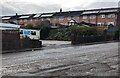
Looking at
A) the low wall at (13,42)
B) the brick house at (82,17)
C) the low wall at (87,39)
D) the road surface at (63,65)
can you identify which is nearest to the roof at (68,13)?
the brick house at (82,17)

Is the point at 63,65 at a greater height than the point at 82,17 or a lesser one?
lesser

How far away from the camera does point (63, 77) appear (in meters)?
8.53

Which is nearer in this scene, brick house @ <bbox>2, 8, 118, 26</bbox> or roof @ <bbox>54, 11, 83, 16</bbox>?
brick house @ <bbox>2, 8, 118, 26</bbox>

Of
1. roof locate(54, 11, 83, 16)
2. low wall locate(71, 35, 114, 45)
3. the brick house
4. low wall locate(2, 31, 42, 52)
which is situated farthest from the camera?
roof locate(54, 11, 83, 16)

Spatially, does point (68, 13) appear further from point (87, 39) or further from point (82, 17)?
point (87, 39)

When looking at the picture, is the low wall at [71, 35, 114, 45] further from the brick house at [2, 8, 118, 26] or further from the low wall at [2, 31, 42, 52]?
the brick house at [2, 8, 118, 26]

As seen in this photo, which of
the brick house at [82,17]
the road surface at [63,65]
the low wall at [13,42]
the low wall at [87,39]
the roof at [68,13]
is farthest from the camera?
the roof at [68,13]

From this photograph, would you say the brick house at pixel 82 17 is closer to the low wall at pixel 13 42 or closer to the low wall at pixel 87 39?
the low wall at pixel 87 39

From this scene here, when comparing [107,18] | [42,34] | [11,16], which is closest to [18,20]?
[11,16]

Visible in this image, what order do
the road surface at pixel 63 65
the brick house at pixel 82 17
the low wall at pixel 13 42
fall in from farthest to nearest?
the brick house at pixel 82 17
the low wall at pixel 13 42
the road surface at pixel 63 65

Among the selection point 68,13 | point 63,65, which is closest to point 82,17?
point 68,13

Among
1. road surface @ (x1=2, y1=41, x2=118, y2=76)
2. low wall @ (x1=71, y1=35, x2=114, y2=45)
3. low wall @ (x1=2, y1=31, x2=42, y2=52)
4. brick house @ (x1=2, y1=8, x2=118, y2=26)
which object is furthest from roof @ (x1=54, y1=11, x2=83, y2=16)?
road surface @ (x1=2, y1=41, x2=118, y2=76)

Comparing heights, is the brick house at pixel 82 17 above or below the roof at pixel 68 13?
below

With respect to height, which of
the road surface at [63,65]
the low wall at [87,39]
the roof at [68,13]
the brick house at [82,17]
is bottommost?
the road surface at [63,65]
